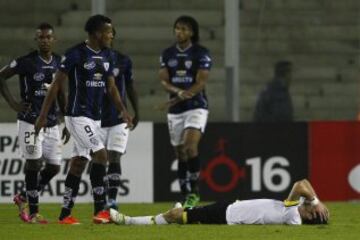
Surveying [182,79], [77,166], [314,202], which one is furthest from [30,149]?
[314,202]

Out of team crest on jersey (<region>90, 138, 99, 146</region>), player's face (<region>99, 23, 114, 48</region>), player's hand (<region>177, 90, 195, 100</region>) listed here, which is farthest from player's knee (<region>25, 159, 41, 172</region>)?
player's hand (<region>177, 90, 195, 100</region>)

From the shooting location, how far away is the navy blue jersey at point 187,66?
15031 mm

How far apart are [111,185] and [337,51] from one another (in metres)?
6.58

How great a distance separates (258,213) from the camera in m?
11.7

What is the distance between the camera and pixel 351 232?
11.4m

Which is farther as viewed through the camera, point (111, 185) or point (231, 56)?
point (231, 56)

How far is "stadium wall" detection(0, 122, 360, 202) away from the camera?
17.8 meters

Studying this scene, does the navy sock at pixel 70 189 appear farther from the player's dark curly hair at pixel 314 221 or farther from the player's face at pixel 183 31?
the player's face at pixel 183 31

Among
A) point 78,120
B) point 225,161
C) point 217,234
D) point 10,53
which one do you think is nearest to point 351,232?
point 217,234

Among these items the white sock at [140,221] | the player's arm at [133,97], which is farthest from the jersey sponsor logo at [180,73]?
the white sock at [140,221]

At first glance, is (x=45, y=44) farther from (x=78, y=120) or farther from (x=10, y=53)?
(x=10, y=53)

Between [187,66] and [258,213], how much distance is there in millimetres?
3798

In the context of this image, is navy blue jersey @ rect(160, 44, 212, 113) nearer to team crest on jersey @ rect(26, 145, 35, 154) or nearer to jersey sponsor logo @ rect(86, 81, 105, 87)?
team crest on jersey @ rect(26, 145, 35, 154)

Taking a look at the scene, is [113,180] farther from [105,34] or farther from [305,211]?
[305,211]
